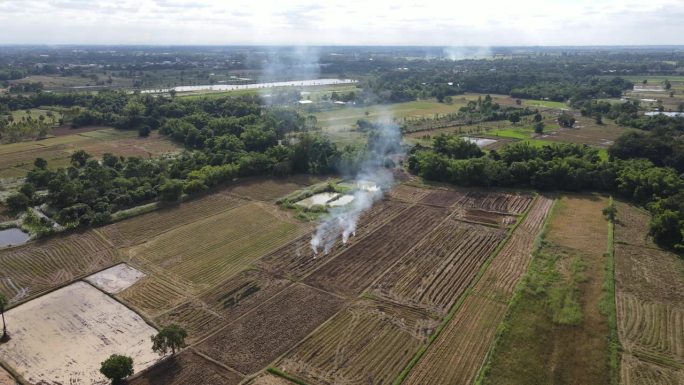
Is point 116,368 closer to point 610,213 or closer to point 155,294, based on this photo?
point 155,294

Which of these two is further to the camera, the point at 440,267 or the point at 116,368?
the point at 440,267

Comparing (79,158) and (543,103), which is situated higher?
(543,103)

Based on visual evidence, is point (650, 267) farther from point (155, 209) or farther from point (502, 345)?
point (155, 209)

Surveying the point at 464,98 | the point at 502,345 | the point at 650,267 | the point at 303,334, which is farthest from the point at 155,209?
the point at 464,98

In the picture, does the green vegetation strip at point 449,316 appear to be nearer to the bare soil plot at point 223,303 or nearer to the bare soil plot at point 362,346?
the bare soil plot at point 362,346

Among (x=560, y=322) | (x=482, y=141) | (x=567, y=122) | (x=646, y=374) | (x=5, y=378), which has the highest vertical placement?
(x=567, y=122)

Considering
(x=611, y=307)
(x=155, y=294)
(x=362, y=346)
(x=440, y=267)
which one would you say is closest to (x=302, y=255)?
(x=440, y=267)
